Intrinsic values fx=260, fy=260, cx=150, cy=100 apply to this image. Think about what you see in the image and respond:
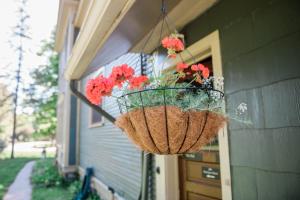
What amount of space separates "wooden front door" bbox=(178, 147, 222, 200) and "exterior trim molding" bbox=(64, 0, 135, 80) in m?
1.33

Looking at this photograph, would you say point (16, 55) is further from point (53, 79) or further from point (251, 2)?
point (251, 2)

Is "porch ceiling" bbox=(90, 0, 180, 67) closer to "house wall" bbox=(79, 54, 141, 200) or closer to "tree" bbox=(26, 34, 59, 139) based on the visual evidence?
"house wall" bbox=(79, 54, 141, 200)

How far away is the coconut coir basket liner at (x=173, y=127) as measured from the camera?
1.18 meters

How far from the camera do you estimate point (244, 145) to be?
179cm

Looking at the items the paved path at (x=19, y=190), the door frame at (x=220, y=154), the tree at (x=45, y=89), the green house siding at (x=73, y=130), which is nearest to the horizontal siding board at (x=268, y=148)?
the door frame at (x=220, y=154)

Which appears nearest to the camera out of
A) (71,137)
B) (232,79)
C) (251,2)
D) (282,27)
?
(282,27)

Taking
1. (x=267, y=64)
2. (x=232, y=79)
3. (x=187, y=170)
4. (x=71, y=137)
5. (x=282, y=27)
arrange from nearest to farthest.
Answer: (x=282, y=27)
(x=267, y=64)
(x=232, y=79)
(x=187, y=170)
(x=71, y=137)

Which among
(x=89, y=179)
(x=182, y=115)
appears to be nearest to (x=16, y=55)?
(x=89, y=179)

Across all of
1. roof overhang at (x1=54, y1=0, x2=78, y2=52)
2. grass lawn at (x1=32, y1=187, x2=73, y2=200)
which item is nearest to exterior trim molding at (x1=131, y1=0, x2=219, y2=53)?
grass lawn at (x1=32, y1=187, x2=73, y2=200)

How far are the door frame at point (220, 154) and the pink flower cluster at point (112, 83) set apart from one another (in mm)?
891

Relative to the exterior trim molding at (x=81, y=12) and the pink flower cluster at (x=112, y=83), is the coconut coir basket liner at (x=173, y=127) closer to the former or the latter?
the pink flower cluster at (x=112, y=83)

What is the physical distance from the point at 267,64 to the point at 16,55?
18195 mm

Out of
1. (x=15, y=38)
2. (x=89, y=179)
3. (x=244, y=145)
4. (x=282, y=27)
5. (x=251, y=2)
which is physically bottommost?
(x=89, y=179)

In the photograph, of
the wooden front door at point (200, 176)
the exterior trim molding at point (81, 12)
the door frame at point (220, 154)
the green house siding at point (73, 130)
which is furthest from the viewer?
the green house siding at point (73, 130)
